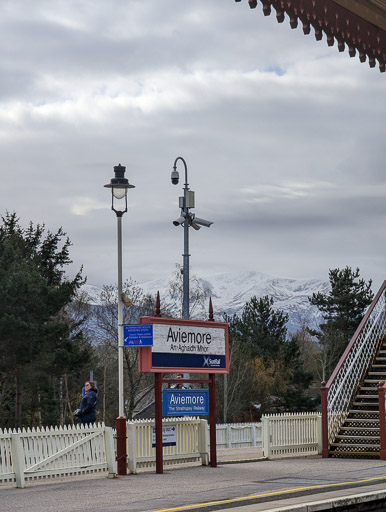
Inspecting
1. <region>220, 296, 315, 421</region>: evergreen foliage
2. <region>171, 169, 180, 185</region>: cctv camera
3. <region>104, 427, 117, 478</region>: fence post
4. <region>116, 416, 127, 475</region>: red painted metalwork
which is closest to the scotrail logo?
<region>116, 416, 127, 475</region>: red painted metalwork

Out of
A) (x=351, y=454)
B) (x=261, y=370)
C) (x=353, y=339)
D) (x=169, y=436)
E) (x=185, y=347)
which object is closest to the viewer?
(x=185, y=347)

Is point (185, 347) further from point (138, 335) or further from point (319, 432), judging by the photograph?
point (319, 432)

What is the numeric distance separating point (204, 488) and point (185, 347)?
13.8 feet

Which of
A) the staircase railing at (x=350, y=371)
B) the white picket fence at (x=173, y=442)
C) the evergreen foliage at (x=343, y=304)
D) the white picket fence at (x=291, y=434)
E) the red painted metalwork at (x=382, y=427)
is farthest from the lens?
the evergreen foliage at (x=343, y=304)

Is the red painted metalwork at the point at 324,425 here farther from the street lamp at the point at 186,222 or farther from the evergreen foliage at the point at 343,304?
the evergreen foliage at the point at 343,304

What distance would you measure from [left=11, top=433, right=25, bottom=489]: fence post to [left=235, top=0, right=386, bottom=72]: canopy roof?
8011mm

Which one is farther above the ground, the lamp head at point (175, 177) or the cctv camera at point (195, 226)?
the lamp head at point (175, 177)

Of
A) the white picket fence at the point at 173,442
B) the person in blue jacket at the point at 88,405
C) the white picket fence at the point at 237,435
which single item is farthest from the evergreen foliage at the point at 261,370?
the white picket fence at the point at 173,442

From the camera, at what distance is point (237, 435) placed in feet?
92.7

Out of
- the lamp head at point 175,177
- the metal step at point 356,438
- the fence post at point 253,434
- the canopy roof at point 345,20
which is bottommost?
the fence post at point 253,434

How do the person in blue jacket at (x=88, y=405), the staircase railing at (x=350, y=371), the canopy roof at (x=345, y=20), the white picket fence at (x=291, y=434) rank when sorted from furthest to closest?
the staircase railing at (x=350, y=371) → the white picket fence at (x=291, y=434) → the person in blue jacket at (x=88, y=405) → the canopy roof at (x=345, y=20)

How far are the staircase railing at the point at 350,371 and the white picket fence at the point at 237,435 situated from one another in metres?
6.76

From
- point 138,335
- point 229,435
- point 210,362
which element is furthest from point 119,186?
point 229,435

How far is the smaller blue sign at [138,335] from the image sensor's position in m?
16.2
